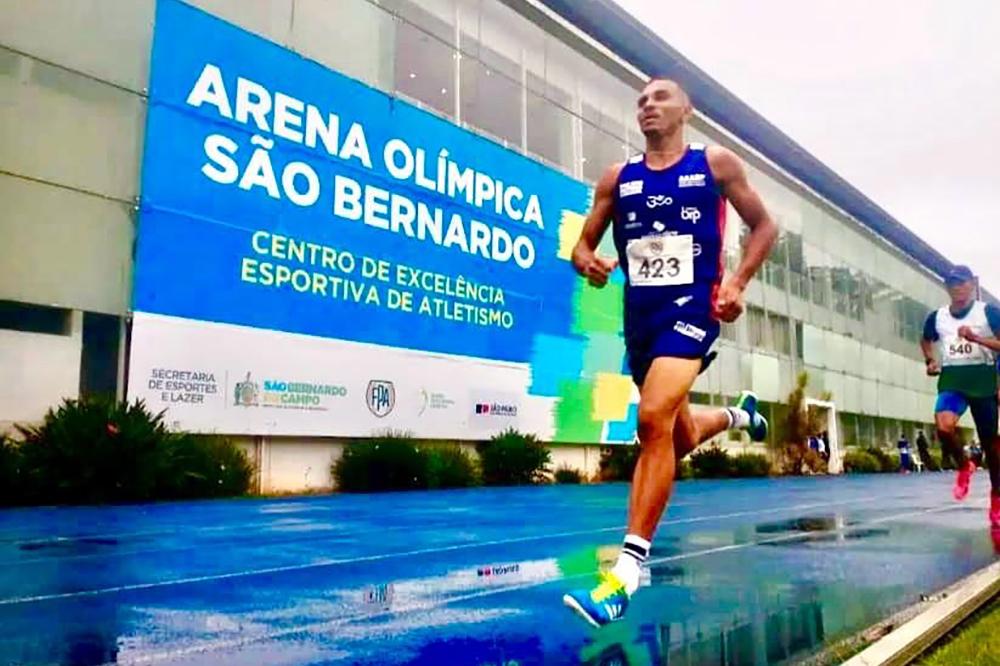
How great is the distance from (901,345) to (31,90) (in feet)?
150

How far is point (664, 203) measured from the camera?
3805 millimetres

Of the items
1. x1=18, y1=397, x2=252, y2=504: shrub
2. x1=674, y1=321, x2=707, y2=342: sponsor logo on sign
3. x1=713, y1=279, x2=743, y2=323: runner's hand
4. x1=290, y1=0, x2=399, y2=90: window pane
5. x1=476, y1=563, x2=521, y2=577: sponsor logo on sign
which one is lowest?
x1=476, y1=563, x2=521, y2=577: sponsor logo on sign

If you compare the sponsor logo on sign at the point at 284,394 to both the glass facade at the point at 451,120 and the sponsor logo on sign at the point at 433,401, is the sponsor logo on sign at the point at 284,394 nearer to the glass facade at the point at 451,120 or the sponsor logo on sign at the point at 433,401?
the sponsor logo on sign at the point at 433,401

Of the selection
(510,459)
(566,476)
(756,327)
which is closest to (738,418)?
(510,459)

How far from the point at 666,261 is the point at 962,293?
4.60 m

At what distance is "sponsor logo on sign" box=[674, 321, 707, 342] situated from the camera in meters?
3.67

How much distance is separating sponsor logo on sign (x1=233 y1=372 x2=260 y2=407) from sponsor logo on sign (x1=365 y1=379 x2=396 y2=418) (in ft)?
7.96

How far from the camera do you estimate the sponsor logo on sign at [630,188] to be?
387cm

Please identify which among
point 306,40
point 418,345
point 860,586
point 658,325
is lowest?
point 860,586

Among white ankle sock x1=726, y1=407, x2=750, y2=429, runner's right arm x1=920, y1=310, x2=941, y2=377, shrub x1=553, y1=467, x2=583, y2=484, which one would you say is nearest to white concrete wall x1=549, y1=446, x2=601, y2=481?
shrub x1=553, y1=467, x2=583, y2=484

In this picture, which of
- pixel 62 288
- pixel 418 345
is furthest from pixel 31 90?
pixel 418 345

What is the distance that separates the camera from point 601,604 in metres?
3.02

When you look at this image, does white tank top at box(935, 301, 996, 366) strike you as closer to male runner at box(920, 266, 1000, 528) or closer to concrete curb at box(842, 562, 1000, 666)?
male runner at box(920, 266, 1000, 528)

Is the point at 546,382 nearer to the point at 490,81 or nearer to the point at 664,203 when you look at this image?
the point at 490,81
